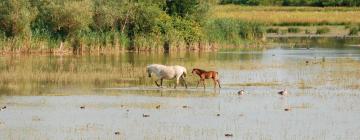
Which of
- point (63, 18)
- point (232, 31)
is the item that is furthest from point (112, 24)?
point (232, 31)

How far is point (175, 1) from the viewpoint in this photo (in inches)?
2356

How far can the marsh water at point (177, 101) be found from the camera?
21.2 m

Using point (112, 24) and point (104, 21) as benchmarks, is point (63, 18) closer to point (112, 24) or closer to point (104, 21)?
point (104, 21)

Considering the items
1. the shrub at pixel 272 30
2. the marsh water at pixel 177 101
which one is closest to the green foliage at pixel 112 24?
the marsh water at pixel 177 101

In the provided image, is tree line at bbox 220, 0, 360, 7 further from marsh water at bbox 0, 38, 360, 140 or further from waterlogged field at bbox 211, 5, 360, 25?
marsh water at bbox 0, 38, 360, 140

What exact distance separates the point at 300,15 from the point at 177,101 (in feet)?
258

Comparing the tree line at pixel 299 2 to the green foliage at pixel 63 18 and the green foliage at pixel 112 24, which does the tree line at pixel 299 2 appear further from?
the green foliage at pixel 63 18

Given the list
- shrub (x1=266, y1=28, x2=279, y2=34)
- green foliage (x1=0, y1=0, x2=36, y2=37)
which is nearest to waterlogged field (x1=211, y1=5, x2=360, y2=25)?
shrub (x1=266, y1=28, x2=279, y2=34)

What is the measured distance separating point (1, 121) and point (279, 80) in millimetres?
13734

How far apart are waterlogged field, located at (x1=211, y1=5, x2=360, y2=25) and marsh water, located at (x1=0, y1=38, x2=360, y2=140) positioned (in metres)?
45.9

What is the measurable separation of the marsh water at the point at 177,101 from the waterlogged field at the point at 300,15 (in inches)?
1808

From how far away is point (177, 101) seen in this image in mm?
26969

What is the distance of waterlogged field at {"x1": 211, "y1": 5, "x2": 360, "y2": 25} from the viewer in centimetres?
9488

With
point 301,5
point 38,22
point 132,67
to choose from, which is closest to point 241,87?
point 132,67
